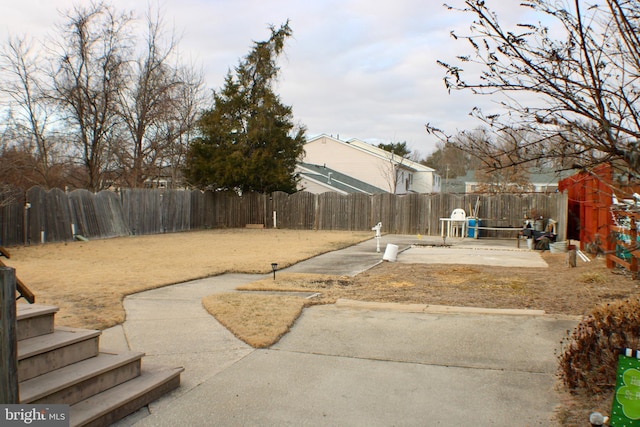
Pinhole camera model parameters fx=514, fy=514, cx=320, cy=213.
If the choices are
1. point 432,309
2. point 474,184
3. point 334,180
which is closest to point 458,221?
point 334,180

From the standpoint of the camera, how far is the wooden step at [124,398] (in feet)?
12.0

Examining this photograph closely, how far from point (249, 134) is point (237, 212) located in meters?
4.44

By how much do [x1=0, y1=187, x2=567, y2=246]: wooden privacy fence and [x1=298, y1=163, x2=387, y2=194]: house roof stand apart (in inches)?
194

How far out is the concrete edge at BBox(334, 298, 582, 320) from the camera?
704 cm

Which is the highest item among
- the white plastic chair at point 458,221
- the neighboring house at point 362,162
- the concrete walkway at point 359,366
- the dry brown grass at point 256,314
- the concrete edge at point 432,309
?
the neighboring house at point 362,162

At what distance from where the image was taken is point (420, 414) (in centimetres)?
407

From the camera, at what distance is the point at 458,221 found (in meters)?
23.8

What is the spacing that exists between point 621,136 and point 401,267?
29.6 ft

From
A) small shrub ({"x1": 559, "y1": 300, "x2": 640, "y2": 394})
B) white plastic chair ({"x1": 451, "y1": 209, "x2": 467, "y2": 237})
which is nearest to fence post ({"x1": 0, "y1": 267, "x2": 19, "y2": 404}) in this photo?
small shrub ({"x1": 559, "y1": 300, "x2": 640, "y2": 394})

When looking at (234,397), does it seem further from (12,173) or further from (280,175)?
(280,175)

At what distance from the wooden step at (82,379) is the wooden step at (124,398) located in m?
0.06

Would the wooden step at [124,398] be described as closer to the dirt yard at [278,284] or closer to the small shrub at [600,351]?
the dirt yard at [278,284]

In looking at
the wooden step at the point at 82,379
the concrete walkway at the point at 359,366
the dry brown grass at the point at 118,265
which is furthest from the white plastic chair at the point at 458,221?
the wooden step at the point at 82,379

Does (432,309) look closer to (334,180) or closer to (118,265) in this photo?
(118,265)
